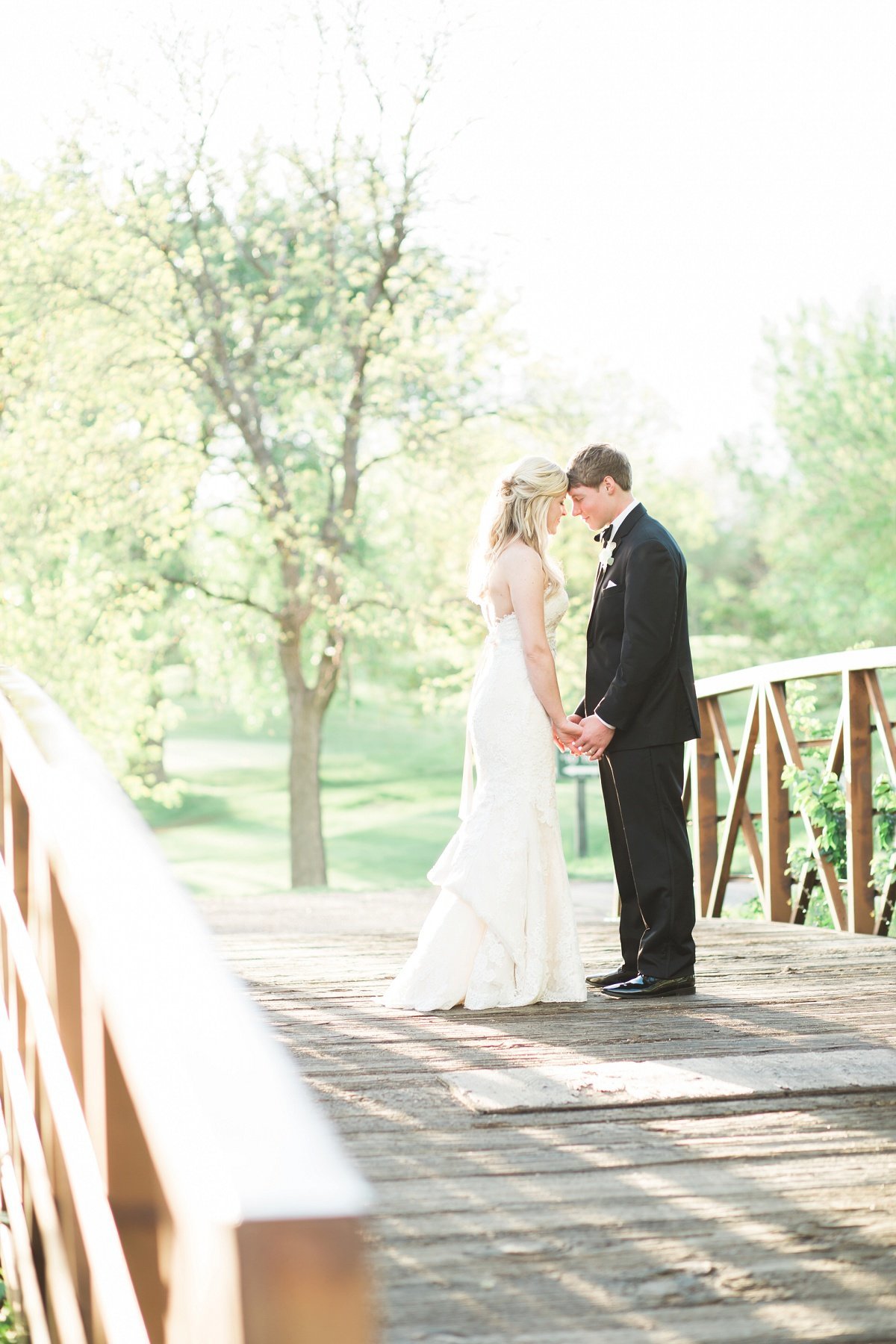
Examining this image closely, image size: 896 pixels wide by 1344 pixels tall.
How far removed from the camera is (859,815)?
22.0 ft

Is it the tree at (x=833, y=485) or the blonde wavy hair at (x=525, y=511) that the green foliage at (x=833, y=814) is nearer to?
the blonde wavy hair at (x=525, y=511)

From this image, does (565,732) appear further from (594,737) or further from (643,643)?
(643,643)

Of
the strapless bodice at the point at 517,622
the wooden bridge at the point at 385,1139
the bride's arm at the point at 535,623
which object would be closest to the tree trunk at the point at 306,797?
the wooden bridge at the point at 385,1139

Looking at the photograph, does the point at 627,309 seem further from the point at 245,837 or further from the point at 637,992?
the point at 637,992

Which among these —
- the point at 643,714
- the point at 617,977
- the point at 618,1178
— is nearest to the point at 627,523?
the point at 643,714

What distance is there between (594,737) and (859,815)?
234 centimetres

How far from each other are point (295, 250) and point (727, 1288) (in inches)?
599

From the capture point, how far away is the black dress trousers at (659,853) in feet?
16.0

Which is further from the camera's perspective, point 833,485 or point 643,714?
point 833,485

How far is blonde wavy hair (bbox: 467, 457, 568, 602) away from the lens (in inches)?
194

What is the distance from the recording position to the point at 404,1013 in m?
4.61

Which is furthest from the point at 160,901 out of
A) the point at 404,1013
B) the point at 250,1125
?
the point at 404,1013

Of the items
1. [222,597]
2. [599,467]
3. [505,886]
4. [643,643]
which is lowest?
[505,886]

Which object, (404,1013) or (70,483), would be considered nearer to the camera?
(404,1013)
